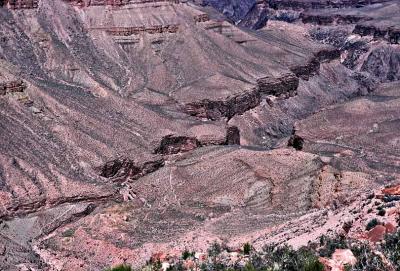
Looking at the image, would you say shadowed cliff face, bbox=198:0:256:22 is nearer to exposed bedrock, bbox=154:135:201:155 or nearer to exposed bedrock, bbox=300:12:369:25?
exposed bedrock, bbox=300:12:369:25

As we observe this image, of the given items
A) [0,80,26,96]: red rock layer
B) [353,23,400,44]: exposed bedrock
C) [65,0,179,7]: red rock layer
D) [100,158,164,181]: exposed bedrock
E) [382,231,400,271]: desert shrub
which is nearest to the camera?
[382,231,400,271]: desert shrub

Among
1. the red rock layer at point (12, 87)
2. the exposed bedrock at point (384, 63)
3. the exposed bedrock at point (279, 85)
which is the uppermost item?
the red rock layer at point (12, 87)

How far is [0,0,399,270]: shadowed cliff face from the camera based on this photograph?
1703 inches

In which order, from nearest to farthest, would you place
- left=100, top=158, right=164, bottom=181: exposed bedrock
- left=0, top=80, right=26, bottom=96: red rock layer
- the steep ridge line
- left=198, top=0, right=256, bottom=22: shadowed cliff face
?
left=100, top=158, right=164, bottom=181: exposed bedrock, left=0, top=80, right=26, bottom=96: red rock layer, the steep ridge line, left=198, top=0, right=256, bottom=22: shadowed cliff face

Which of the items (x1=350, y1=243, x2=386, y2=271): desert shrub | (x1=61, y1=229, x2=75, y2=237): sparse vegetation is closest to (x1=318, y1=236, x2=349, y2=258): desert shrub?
(x1=350, y1=243, x2=386, y2=271): desert shrub

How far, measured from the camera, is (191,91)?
76125 millimetres

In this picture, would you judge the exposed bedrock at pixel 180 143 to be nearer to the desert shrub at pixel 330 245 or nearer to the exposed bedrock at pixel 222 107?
the exposed bedrock at pixel 222 107

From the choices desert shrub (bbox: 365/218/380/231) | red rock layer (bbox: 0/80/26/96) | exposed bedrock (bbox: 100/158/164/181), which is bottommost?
exposed bedrock (bbox: 100/158/164/181)

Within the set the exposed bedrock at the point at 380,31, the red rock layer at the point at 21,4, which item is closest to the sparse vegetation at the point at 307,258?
the red rock layer at the point at 21,4

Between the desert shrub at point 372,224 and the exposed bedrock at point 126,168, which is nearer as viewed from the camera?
the desert shrub at point 372,224

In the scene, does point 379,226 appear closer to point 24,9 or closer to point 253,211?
point 253,211

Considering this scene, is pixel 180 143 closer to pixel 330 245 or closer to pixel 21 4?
Result: pixel 21 4

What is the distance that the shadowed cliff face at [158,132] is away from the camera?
142ft

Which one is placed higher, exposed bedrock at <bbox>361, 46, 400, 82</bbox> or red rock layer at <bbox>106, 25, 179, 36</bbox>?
red rock layer at <bbox>106, 25, 179, 36</bbox>
